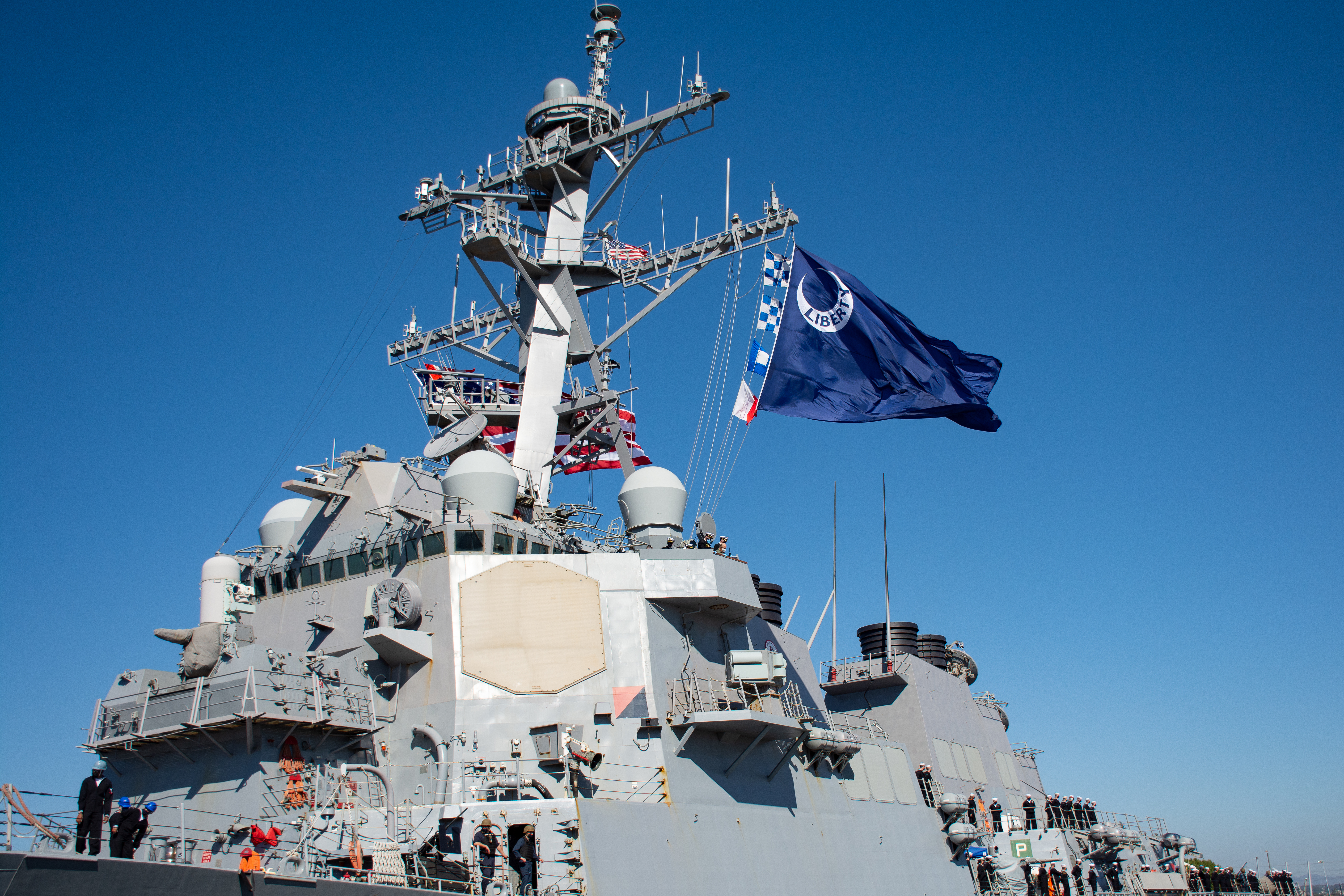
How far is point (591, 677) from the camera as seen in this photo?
15.5 metres

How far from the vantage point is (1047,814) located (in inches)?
983

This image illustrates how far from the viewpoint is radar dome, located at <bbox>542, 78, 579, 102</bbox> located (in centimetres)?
2253

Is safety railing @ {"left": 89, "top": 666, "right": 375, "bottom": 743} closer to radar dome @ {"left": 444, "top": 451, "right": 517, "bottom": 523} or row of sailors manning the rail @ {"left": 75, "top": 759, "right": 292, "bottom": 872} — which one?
row of sailors manning the rail @ {"left": 75, "top": 759, "right": 292, "bottom": 872}

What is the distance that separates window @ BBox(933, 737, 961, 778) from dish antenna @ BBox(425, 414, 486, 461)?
11.8 meters

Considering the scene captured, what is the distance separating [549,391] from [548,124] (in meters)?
5.88

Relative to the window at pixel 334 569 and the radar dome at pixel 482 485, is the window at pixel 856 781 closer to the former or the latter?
the radar dome at pixel 482 485

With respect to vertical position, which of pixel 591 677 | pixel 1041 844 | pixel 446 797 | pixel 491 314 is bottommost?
pixel 1041 844

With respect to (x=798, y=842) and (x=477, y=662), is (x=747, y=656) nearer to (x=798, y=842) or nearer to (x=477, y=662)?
(x=798, y=842)

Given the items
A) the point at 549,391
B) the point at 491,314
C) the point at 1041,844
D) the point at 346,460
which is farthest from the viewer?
the point at 491,314

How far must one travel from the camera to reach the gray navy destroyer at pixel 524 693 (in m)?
13.2

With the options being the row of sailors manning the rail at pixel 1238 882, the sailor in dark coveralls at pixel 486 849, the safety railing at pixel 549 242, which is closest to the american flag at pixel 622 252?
the safety railing at pixel 549 242

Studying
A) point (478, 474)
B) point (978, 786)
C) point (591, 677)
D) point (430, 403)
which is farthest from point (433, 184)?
point (978, 786)

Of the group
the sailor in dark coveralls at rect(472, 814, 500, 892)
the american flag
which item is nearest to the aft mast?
the american flag

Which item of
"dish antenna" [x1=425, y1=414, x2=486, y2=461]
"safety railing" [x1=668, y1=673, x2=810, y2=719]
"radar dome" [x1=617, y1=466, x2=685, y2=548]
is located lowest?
"safety railing" [x1=668, y1=673, x2=810, y2=719]
